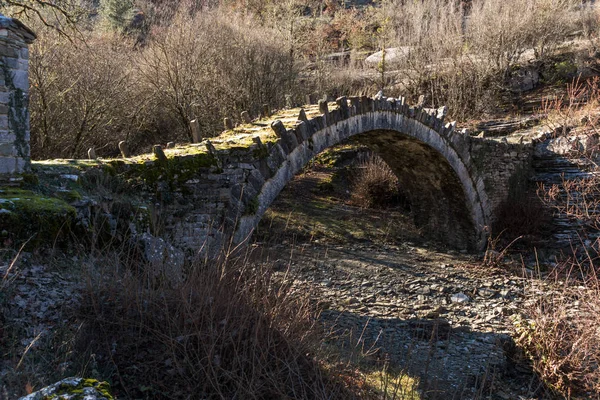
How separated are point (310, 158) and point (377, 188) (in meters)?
7.56

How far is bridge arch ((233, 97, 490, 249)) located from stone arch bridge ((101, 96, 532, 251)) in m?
0.02

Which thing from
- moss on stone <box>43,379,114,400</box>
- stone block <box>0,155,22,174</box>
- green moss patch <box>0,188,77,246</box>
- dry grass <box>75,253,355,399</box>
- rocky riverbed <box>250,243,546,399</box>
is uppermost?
stone block <box>0,155,22,174</box>

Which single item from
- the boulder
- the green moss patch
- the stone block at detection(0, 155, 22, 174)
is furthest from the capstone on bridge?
the boulder

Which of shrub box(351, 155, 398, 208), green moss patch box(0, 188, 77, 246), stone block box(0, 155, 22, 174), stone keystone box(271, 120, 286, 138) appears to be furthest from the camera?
shrub box(351, 155, 398, 208)

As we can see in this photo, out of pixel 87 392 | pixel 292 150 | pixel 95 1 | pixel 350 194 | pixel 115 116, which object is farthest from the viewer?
pixel 95 1

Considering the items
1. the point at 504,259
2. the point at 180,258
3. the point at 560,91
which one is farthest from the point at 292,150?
the point at 560,91

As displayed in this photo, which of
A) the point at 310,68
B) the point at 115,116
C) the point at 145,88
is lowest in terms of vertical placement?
the point at 115,116

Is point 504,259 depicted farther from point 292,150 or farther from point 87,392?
point 87,392

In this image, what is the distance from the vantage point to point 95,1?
1011 inches

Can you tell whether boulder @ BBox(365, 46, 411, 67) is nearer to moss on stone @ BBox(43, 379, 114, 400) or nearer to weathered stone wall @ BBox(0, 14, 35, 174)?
weathered stone wall @ BBox(0, 14, 35, 174)

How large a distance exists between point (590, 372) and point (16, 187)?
22.3ft

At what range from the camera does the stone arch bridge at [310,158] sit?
5.73 m

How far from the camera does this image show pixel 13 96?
15.1 feet

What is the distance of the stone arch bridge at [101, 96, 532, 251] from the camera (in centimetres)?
573
